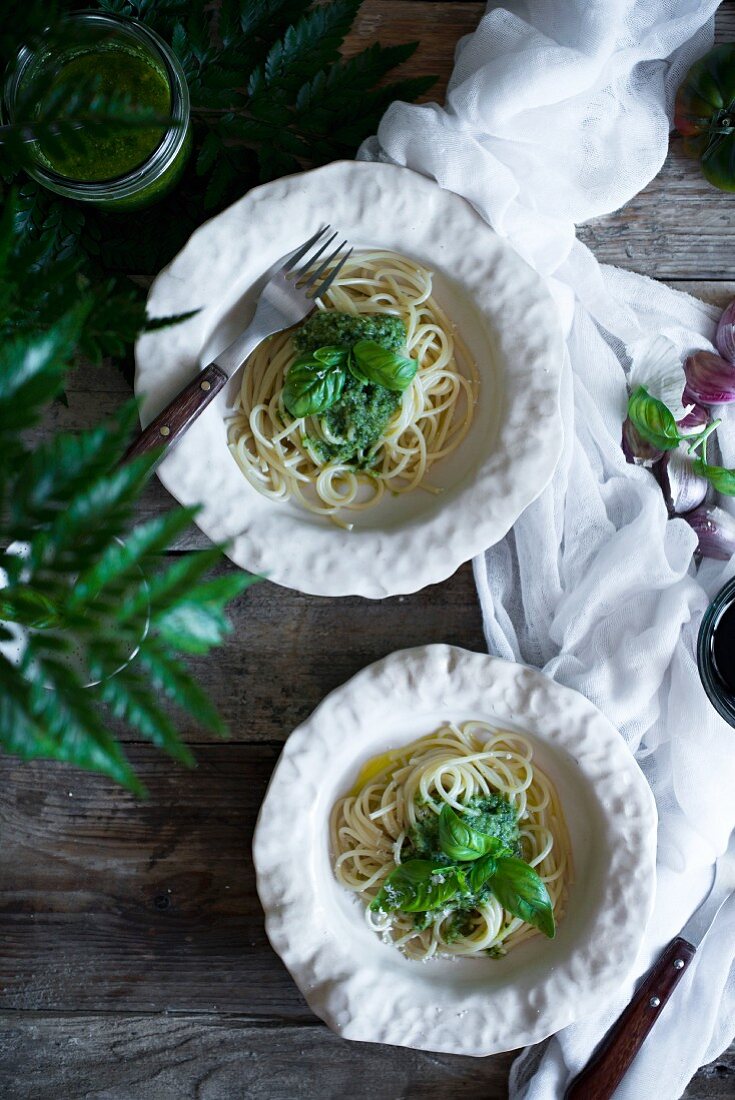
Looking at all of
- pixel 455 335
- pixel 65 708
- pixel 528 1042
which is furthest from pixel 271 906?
pixel 455 335

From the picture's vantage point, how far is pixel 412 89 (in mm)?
1236

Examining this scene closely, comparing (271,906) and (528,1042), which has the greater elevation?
(271,906)

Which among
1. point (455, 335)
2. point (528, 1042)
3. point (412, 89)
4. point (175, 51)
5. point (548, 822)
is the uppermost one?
point (175, 51)

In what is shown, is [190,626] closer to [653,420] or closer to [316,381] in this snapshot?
[316,381]

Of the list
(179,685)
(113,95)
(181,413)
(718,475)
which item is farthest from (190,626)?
(718,475)

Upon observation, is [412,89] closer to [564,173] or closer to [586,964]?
[564,173]

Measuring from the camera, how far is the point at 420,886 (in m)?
1.19

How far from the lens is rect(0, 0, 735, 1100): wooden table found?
133 cm

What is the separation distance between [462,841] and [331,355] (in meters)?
0.63

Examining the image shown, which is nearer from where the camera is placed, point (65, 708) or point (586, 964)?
point (65, 708)

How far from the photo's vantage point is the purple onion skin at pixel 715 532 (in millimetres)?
1292

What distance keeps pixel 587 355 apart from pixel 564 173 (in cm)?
24

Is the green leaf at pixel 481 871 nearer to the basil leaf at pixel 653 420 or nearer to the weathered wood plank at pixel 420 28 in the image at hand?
the basil leaf at pixel 653 420

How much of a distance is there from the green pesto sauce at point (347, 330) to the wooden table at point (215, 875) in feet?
0.95
